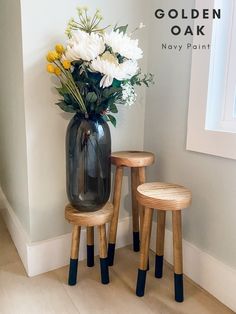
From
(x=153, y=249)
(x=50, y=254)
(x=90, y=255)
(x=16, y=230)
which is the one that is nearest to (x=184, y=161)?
(x=153, y=249)

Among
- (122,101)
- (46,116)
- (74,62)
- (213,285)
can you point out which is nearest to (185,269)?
(213,285)

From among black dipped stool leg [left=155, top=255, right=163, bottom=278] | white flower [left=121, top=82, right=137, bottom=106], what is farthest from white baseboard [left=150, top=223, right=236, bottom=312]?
white flower [left=121, top=82, right=137, bottom=106]

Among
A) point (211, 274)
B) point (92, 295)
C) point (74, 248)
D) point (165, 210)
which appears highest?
point (165, 210)

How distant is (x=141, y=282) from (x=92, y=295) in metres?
0.25

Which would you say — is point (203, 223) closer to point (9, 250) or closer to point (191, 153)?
point (191, 153)

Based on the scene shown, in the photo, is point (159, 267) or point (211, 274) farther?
point (159, 267)

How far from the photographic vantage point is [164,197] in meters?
1.25

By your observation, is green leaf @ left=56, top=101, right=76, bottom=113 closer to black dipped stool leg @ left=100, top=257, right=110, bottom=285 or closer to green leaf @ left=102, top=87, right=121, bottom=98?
green leaf @ left=102, top=87, right=121, bottom=98

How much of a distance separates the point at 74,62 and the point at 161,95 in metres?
0.59

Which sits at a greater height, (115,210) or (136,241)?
(115,210)

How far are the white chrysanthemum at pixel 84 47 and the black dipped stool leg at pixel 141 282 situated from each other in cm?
102

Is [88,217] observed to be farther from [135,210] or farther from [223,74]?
[223,74]

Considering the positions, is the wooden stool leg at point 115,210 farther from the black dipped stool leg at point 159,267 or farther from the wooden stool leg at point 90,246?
the black dipped stool leg at point 159,267

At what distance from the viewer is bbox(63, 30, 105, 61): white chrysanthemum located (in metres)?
1.15
